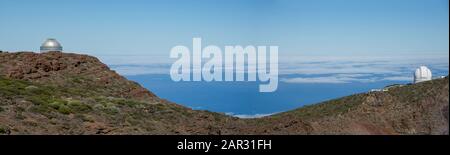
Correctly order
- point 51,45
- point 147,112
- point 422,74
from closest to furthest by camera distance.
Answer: point 147,112
point 422,74
point 51,45

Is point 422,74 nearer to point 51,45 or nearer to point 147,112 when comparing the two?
point 147,112

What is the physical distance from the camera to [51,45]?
81125mm

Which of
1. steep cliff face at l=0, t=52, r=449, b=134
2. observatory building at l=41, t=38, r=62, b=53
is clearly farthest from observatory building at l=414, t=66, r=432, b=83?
observatory building at l=41, t=38, r=62, b=53

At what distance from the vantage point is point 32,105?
1497 inches

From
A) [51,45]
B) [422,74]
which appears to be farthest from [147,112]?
[422,74]

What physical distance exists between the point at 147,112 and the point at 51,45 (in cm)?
4142

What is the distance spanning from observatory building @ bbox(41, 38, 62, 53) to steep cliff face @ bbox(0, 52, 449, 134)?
21433 mm

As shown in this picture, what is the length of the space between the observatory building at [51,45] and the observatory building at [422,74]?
50.5 metres

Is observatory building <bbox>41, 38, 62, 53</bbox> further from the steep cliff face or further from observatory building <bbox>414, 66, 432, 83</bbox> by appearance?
observatory building <bbox>414, 66, 432, 83</bbox>
